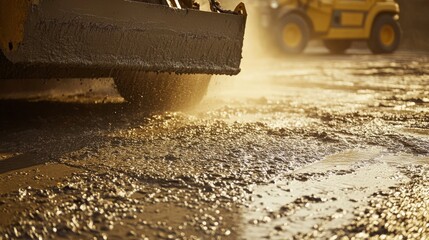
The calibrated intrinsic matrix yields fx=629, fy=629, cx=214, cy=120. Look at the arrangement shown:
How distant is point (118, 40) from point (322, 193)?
1366 millimetres

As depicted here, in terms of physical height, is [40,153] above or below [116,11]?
below

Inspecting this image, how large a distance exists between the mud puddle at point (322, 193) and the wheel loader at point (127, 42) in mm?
1066

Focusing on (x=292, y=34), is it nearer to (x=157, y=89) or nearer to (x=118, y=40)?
(x=157, y=89)

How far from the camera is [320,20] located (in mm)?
11781

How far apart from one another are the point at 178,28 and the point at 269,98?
153 centimetres

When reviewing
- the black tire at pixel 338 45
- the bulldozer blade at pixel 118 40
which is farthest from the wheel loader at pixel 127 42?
the black tire at pixel 338 45

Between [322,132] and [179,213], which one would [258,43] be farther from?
[179,213]

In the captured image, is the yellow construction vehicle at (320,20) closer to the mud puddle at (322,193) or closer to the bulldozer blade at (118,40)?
the bulldozer blade at (118,40)

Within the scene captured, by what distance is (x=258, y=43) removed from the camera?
11906 mm

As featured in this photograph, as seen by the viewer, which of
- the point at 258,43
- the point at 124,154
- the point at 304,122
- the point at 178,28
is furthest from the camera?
the point at 258,43

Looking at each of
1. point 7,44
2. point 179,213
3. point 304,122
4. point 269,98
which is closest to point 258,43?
point 269,98

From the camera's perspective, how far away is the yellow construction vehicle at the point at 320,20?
11469 millimetres

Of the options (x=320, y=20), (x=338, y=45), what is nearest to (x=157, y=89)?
(x=320, y=20)

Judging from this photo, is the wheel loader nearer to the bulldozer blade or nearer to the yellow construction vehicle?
the bulldozer blade
